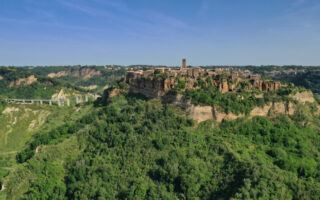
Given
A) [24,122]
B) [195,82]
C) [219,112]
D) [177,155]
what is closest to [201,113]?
[219,112]

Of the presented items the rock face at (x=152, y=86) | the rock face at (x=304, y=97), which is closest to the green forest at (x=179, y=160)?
the rock face at (x=152, y=86)

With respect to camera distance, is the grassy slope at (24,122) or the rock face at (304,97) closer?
the rock face at (304,97)

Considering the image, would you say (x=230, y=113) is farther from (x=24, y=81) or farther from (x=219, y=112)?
(x=24, y=81)

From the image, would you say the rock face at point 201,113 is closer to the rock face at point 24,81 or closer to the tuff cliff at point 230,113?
the tuff cliff at point 230,113

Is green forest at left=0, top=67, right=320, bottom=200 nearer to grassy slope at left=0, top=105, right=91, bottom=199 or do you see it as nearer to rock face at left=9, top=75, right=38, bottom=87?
grassy slope at left=0, top=105, right=91, bottom=199

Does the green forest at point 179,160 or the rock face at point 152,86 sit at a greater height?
the rock face at point 152,86

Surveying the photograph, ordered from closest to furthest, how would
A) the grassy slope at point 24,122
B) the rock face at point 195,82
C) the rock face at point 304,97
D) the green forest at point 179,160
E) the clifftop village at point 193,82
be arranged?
1. the green forest at point 179,160
2. the rock face at point 304,97
3. the rock face at point 195,82
4. the clifftop village at point 193,82
5. the grassy slope at point 24,122

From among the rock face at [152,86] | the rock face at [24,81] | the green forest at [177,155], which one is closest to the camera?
the green forest at [177,155]

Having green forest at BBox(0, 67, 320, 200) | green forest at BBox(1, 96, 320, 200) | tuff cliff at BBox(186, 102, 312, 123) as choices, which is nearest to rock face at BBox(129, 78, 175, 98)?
green forest at BBox(0, 67, 320, 200)

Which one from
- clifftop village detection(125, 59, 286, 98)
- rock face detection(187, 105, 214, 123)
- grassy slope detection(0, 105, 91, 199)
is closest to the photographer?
rock face detection(187, 105, 214, 123)
